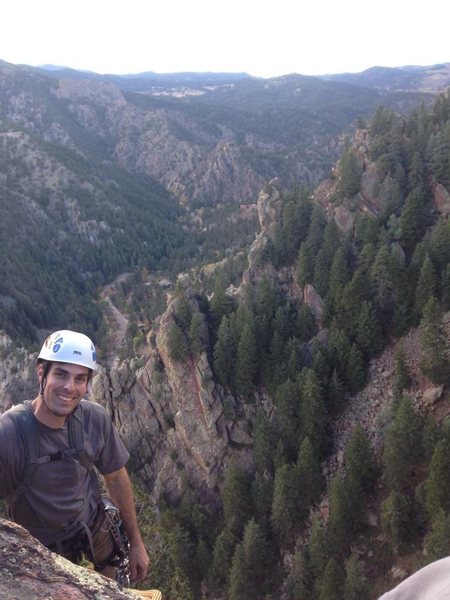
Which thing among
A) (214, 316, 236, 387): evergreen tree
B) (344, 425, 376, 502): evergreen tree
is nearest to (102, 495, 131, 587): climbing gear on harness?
(344, 425, 376, 502): evergreen tree

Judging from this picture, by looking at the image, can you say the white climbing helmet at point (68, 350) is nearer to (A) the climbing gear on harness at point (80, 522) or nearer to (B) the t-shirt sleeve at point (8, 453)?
(A) the climbing gear on harness at point (80, 522)

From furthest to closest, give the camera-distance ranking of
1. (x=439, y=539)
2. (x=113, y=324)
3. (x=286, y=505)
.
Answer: (x=113, y=324)
(x=286, y=505)
(x=439, y=539)

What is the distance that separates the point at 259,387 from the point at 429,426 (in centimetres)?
1660

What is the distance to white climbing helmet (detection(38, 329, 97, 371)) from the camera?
7762 mm

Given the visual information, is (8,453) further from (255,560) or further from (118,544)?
(255,560)

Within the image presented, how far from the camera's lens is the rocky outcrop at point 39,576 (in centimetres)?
492

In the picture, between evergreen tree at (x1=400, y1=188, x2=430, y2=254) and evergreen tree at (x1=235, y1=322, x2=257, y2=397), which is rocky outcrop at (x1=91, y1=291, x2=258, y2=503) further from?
evergreen tree at (x1=400, y1=188, x2=430, y2=254)

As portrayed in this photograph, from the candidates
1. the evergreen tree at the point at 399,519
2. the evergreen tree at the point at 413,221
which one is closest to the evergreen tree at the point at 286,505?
the evergreen tree at the point at 399,519

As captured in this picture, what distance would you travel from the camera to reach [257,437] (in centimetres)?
4047

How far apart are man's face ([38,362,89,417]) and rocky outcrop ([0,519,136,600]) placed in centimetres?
201

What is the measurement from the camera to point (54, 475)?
7684 millimetres

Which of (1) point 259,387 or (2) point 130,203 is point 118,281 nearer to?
(2) point 130,203

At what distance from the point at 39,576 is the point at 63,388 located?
9.74 ft

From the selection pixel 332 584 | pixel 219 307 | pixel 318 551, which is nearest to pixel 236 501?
pixel 318 551
